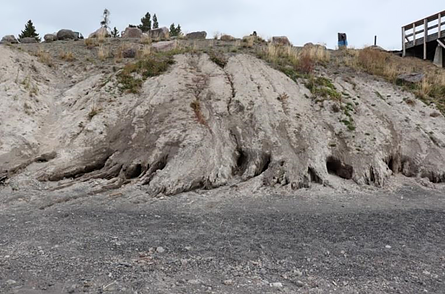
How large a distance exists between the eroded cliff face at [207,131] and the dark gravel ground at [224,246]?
1.39 m

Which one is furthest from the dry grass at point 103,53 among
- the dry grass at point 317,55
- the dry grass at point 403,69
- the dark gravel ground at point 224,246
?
the dry grass at point 403,69

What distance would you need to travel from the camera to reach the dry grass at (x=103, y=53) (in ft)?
57.7

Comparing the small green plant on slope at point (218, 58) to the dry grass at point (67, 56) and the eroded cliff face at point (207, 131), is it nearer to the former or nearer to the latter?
the eroded cliff face at point (207, 131)

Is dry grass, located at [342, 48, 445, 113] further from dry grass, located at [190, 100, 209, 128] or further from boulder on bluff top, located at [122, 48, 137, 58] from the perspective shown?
boulder on bluff top, located at [122, 48, 137, 58]

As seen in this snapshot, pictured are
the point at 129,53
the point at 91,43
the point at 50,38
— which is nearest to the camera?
the point at 129,53

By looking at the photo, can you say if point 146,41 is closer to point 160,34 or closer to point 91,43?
point 160,34

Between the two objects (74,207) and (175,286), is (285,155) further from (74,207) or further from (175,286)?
(175,286)

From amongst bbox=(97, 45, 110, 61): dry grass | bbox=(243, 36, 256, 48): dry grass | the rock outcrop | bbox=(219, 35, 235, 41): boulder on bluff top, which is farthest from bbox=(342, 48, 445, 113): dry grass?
bbox=(97, 45, 110, 61): dry grass

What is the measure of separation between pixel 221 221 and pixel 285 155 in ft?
12.7

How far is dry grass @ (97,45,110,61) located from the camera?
693 inches

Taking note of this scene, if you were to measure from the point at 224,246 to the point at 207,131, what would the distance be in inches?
220

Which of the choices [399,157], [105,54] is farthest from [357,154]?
[105,54]

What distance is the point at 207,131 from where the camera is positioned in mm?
11438

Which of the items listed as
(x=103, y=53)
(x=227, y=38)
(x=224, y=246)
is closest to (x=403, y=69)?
(x=227, y=38)
